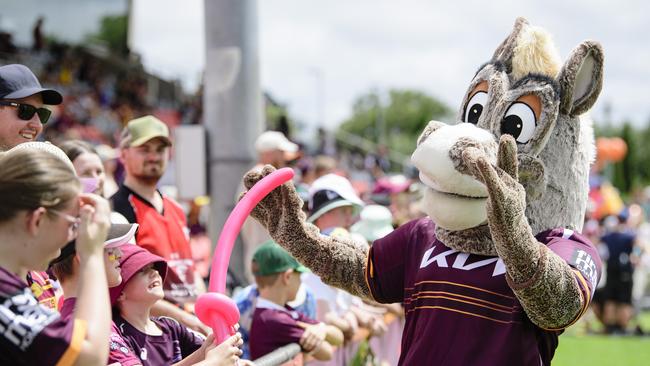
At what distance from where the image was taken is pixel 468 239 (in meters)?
3.11

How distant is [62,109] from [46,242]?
15.0 m

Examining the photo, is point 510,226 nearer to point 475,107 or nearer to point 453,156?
point 453,156

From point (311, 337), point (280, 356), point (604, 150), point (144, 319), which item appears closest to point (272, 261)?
point (311, 337)

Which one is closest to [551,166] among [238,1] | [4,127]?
[4,127]

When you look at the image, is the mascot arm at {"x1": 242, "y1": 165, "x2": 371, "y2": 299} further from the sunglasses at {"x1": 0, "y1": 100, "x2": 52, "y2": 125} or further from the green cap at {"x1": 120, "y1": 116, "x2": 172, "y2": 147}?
the green cap at {"x1": 120, "y1": 116, "x2": 172, "y2": 147}

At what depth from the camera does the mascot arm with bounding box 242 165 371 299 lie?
3424 millimetres

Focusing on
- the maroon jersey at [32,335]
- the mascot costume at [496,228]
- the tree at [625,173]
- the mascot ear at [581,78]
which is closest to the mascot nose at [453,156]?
the mascot costume at [496,228]

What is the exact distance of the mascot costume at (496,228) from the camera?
9.11 ft

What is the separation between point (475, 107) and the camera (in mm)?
3352

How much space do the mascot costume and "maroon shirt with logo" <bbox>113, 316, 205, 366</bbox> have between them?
20.9 inches

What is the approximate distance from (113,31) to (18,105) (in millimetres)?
24443

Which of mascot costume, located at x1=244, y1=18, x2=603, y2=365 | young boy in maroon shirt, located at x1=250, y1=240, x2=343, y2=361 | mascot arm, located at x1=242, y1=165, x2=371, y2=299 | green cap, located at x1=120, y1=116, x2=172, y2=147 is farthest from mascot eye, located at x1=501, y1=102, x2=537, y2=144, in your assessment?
green cap, located at x1=120, y1=116, x2=172, y2=147

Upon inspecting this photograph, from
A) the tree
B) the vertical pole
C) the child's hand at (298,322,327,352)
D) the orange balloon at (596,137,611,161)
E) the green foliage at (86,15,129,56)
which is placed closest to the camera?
the child's hand at (298,322,327,352)

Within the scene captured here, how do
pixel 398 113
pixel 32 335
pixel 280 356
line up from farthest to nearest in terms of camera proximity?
pixel 398 113
pixel 280 356
pixel 32 335
